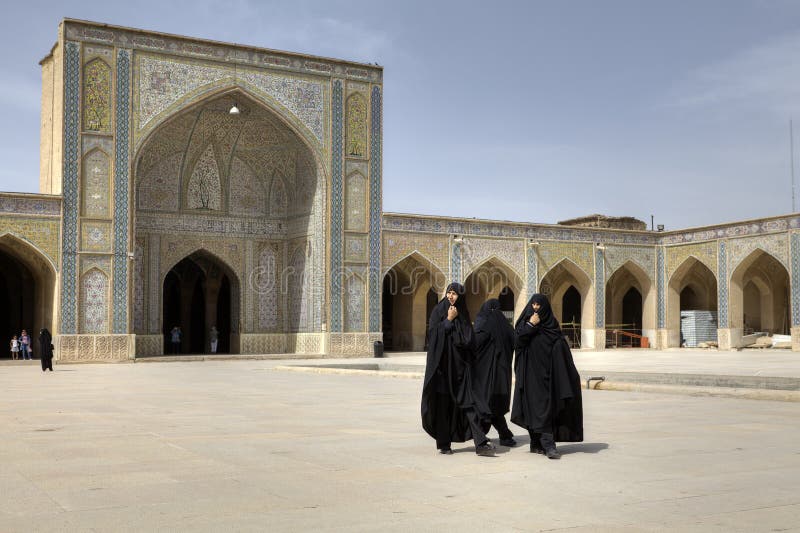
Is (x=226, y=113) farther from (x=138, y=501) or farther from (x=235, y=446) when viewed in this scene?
(x=138, y=501)

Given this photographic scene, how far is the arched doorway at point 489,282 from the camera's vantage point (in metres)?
25.5

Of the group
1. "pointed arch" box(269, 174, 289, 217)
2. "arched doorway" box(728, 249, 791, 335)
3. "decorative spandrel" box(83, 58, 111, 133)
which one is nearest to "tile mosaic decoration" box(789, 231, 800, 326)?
"arched doorway" box(728, 249, 791, 335)

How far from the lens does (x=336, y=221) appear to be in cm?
2172

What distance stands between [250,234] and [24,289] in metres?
5.31

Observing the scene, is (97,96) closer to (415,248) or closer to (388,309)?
(415,248)

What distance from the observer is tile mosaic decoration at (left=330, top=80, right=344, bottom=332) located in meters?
21.6

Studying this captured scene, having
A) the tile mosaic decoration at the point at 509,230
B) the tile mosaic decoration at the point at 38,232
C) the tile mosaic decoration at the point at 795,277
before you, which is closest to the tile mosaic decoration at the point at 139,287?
the tile mosaic decoration at the point at 38,232

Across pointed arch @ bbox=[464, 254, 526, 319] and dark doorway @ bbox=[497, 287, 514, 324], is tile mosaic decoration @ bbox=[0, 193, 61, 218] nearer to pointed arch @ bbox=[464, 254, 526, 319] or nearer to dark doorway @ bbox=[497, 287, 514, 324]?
pointed arch @ bbox=[464, 254, 526, 319]

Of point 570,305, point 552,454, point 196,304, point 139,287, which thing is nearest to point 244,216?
point 139,287

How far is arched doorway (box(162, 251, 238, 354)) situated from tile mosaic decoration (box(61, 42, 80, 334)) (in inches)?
233

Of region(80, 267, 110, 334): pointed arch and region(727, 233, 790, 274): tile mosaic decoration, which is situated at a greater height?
region(727, 233, 790, 274): tile mosaic decoration

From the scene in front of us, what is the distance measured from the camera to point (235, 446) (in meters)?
5.78

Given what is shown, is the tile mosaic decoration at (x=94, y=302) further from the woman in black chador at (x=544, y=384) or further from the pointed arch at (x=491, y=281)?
the woman in black chador at (x=544, y=384)

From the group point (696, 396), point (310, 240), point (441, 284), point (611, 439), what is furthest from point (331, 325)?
point (611, 439)
